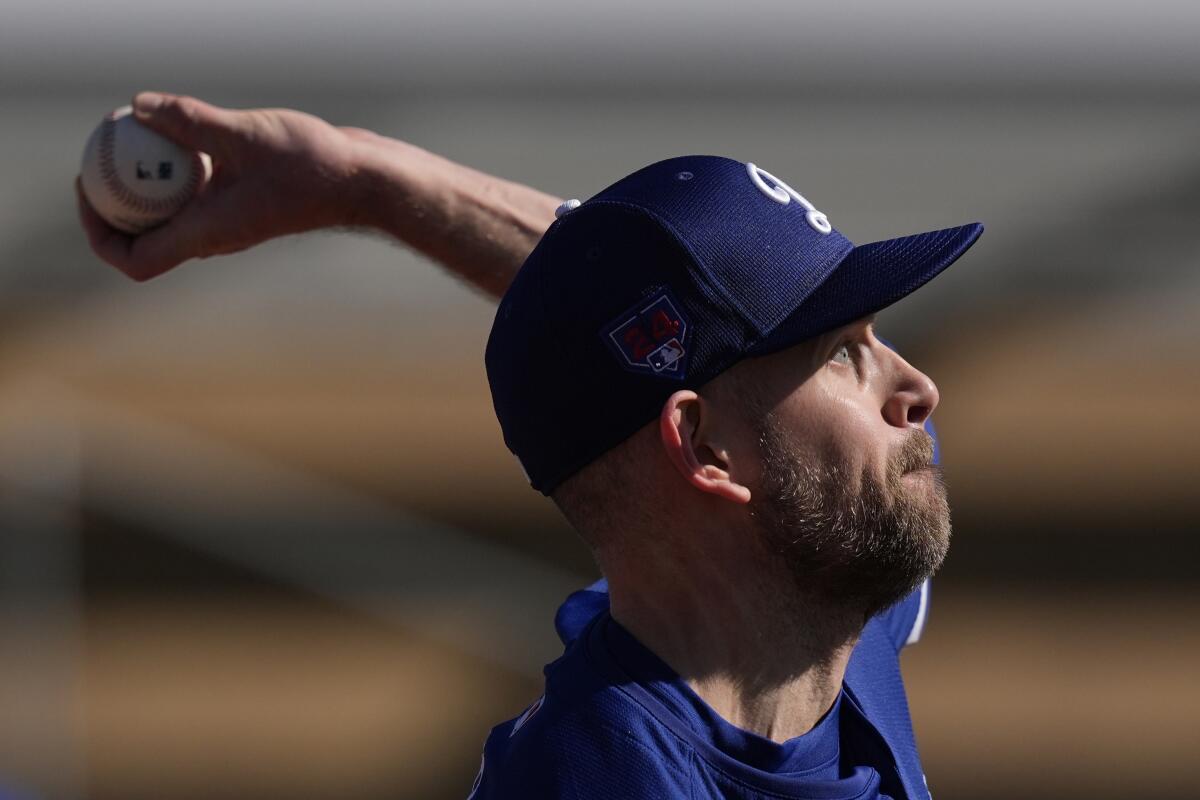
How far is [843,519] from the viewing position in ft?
6.24

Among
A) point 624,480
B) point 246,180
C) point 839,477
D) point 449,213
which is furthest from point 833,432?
point 246,180

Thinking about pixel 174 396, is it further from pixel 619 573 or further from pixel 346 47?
pixel 619 573

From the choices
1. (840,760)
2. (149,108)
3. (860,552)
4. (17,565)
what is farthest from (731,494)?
(17,565)

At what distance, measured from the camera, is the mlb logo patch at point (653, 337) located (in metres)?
1.88

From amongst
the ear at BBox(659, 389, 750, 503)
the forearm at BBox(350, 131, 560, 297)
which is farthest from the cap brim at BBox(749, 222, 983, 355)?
the forearm at BBox(350, 131, 560, 297)

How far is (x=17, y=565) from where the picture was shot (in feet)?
24.1

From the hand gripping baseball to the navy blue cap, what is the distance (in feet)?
2.07

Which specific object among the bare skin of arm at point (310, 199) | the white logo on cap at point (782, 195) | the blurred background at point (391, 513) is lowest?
the blurred background at point (391, 513)

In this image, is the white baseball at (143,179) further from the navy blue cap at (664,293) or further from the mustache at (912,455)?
the mustache at (912,455)

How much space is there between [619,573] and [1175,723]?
7.60 meters

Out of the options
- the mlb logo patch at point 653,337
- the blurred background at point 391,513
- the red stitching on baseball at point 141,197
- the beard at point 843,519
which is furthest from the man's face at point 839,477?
the blurred background at point 391,513

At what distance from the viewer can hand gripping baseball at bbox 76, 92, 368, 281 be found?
96.8 inches

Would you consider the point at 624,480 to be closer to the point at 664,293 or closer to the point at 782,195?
the point at 664,293

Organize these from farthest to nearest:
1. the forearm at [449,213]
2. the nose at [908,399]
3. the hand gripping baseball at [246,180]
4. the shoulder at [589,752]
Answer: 1. the forearm at [449,213]
2. the hand gripping baseball at [246,180]
3. the nose at [908,399]
4. the shoulder at [589,752]
